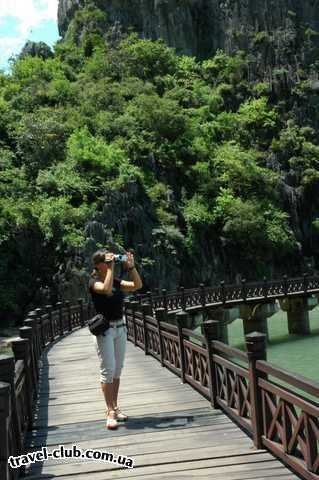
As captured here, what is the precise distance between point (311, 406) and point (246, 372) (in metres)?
1.93

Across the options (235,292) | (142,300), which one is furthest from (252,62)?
(142,300)

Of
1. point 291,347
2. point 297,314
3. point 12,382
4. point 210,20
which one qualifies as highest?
point 210,20

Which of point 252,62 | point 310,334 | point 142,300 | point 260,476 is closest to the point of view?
point 260,476

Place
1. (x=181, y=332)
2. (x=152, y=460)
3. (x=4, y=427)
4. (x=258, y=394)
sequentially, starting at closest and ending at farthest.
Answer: (x=4, y=427) → (x=152, y=460) → (x=258, y=394) → (x=181, y=332)

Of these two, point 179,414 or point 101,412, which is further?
point 101,412

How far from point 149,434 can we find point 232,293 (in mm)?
25079

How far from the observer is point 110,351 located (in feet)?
26.5

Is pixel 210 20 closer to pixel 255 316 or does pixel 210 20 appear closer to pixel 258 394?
pixel 255 316

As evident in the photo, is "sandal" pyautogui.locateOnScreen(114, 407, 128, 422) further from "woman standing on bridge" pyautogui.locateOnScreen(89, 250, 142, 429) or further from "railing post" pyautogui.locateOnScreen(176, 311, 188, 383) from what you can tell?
"railing post" pyautogui.locateOnScreen(176, 311, 188, 383)

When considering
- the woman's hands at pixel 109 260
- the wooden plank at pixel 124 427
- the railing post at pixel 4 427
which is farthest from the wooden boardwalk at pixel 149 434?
the woman's hands at pixel 109 260

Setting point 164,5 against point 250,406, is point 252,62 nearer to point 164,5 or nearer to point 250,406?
point 164,5

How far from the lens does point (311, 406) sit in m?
5.45

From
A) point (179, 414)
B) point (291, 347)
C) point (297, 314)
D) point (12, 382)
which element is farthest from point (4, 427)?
point (297, 314)

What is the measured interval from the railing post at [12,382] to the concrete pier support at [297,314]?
2751cm
